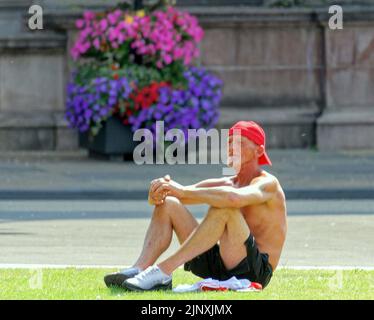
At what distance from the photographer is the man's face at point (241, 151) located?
10.1m

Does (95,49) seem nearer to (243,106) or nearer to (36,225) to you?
(243,106)

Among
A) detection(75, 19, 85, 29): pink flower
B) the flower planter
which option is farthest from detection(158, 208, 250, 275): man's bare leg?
detection(75, 19, 85, 29): pink flower

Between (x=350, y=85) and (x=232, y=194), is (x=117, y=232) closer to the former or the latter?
(x=232, y=194)

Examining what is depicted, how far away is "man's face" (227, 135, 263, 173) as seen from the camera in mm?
10062

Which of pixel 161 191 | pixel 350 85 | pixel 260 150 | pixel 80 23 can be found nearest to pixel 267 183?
pixel 260 150

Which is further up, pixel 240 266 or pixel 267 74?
pixel 267 74

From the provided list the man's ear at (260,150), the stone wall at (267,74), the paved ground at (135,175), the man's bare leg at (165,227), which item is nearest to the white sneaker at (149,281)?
the man's bare leg at (165,227)

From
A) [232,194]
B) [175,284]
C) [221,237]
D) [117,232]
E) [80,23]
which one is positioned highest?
[80,23]

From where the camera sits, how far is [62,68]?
77.1ft

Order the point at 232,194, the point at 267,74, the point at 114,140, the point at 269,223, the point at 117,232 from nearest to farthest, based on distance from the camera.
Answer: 1. the point at 232,194
2. the point at 269,223
3. the point at 117,232
4. the point at 114,140
5. the point at 267,74

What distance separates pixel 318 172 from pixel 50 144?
4930mm

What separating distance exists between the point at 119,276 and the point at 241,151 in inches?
43.3

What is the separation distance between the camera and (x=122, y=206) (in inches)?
691

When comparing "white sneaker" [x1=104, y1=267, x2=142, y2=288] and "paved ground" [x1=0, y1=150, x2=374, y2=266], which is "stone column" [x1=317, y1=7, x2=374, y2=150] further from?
"white sneaker" [x1=104, y1=267, x2=142, y2=288]
